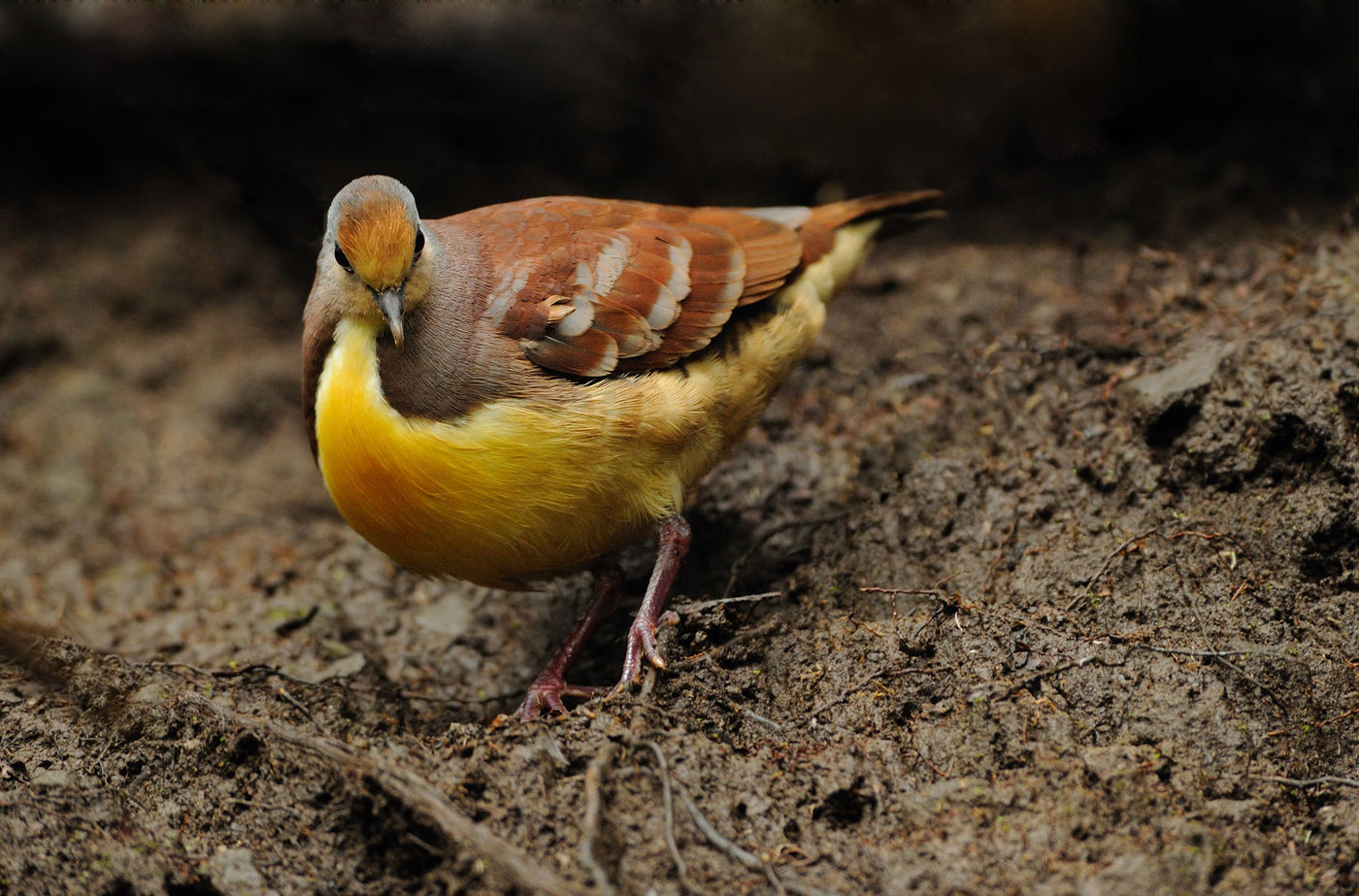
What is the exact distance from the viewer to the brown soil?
3.18 meters

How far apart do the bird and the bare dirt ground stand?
0.57 m

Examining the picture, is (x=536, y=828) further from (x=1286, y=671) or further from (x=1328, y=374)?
(x=1328, y=374)

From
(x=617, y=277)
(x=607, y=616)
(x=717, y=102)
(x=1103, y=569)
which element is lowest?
(x=607, y=616)

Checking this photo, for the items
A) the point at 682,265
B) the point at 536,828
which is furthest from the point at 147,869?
the point at 682,265

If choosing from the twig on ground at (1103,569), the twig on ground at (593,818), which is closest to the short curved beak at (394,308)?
the twig on ground at (593,818)

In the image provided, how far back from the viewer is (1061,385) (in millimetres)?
5344

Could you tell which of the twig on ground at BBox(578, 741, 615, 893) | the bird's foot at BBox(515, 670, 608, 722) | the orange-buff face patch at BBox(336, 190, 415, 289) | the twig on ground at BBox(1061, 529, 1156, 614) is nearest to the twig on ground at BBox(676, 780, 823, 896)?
the twig on ground at BBox(578, 741, 615, 893)

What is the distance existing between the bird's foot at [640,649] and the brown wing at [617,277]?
38.6 inches

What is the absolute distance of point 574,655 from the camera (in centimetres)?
477

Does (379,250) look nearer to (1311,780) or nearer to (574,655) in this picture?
(574,655)

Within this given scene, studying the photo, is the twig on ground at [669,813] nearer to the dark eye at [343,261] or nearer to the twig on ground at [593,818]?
the twig on ground at [593,818]

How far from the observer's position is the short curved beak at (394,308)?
3.84m

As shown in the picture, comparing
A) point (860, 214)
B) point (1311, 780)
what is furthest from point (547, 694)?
point (860, 214)

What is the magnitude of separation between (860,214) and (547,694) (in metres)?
2.87
